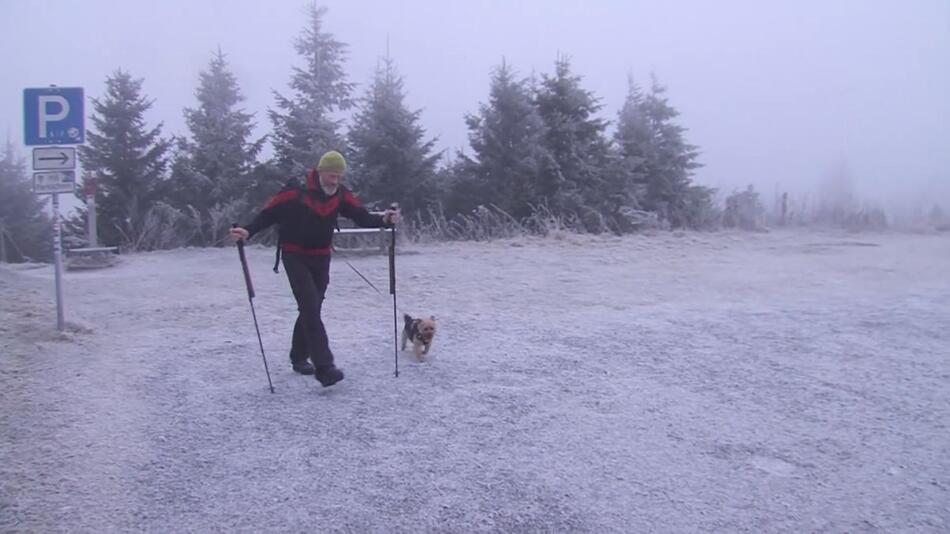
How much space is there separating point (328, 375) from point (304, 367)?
650 millimetres

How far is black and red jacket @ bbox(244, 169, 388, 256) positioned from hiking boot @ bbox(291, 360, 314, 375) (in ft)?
3.55

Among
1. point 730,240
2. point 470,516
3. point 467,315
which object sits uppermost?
point 730,240

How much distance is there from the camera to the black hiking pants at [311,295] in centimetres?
591

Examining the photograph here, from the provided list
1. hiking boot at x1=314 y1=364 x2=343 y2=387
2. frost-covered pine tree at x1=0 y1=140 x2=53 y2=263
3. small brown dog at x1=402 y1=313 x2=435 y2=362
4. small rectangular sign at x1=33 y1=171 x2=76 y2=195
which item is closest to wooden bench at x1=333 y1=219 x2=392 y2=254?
small rectangular sign at x1=33 y1=171 x2=76 y2=195

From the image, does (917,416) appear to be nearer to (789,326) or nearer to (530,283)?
(789,326)

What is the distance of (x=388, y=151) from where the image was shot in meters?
23.5

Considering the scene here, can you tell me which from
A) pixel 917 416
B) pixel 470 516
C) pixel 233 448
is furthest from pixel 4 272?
pixel 917 416

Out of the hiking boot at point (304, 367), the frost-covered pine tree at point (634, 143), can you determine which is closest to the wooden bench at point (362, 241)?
the hiking boot at point (304, 367)

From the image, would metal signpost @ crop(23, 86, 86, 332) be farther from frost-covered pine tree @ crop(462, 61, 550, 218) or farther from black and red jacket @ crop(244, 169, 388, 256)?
frost-covered pine tree @ crop(462, 61, 550, 218)

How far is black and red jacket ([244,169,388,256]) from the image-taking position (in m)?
5.91

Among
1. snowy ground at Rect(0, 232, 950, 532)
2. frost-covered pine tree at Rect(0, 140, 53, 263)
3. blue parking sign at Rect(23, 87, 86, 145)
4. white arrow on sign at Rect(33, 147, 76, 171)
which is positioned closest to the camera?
snowy ground at Rect(0, 232, 950, 532)

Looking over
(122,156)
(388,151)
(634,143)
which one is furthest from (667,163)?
(122,156)

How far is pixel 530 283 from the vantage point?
11125 mm

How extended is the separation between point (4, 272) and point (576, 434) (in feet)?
34.8
